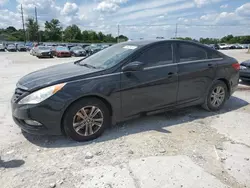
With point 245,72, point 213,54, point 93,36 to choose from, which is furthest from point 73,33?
point 213,54

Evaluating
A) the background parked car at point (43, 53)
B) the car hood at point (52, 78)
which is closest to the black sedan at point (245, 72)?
the car hood at point (52, 78)

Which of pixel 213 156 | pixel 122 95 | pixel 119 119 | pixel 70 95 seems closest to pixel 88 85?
pixel 70 95

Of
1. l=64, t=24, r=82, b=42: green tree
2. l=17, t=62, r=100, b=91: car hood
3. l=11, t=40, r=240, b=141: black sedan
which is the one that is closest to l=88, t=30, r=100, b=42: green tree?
l=64, t=24, r=82, b=42: green tree

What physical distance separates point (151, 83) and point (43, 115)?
6.01 ft

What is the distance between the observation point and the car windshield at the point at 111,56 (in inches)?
140

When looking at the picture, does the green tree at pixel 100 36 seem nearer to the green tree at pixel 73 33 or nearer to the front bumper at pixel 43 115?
the green tree at pixel 73 33

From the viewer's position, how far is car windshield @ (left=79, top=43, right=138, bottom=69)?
11.7 feet

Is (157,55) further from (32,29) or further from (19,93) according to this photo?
(32,29)

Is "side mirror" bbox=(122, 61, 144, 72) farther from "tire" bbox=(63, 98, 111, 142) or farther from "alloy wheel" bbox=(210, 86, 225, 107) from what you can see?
"alloy wheel" bbox=(210, 86, 225, 107)

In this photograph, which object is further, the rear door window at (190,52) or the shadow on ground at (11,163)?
the rear door window at (190,52)

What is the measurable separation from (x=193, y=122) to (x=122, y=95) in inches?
63.6

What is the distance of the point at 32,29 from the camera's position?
71188 mm

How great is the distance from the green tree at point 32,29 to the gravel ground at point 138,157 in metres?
76.4

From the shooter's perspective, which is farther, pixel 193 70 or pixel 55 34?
pixel 55 34
